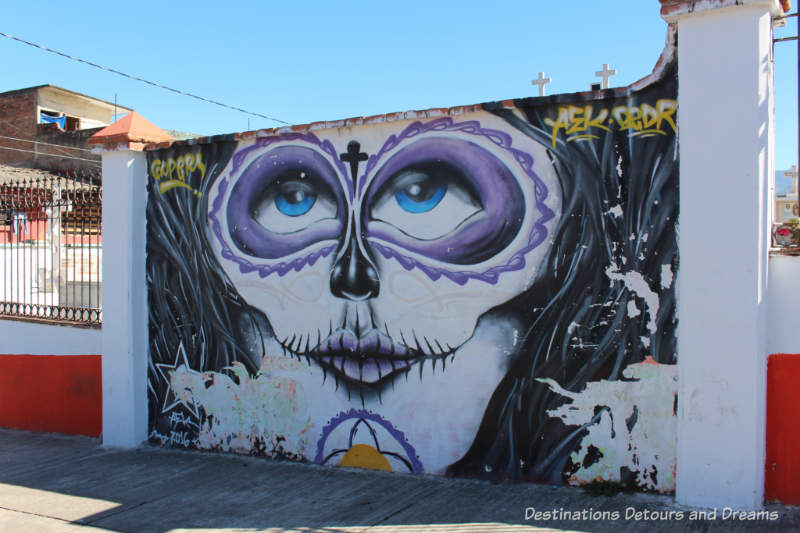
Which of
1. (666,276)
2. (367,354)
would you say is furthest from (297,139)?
(666,276)

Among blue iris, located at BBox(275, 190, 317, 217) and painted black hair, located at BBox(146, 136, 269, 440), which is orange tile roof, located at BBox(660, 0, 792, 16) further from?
painted black hair, located at BBox(146, 136, 269, 440)

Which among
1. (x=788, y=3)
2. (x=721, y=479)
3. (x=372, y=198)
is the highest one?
(x=788, y=3)

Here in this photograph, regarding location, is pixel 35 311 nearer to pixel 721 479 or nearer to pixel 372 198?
pixel 372 198

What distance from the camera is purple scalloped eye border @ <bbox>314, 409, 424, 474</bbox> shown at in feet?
18.1

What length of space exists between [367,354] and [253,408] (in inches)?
53.0

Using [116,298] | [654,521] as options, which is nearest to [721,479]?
[654,521]

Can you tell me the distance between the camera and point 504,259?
517 centimetres

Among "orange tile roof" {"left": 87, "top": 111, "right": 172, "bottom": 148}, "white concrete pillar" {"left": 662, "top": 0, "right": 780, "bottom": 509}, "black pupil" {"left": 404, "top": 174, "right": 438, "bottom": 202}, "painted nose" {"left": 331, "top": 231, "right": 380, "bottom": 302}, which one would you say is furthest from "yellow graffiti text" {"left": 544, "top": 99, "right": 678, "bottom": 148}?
"orange tile roof" {"left": 87, "top": 111, "right": 172, "bottom": 148}

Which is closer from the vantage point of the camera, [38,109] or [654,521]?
[654,521]

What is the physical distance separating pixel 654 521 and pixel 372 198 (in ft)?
10.4

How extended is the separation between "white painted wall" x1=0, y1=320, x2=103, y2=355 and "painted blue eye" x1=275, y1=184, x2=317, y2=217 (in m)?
2.79

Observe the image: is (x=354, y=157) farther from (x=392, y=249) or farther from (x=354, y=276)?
(x=354, y=276)

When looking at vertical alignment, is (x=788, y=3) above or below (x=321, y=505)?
above

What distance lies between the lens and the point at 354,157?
5.80 meters
